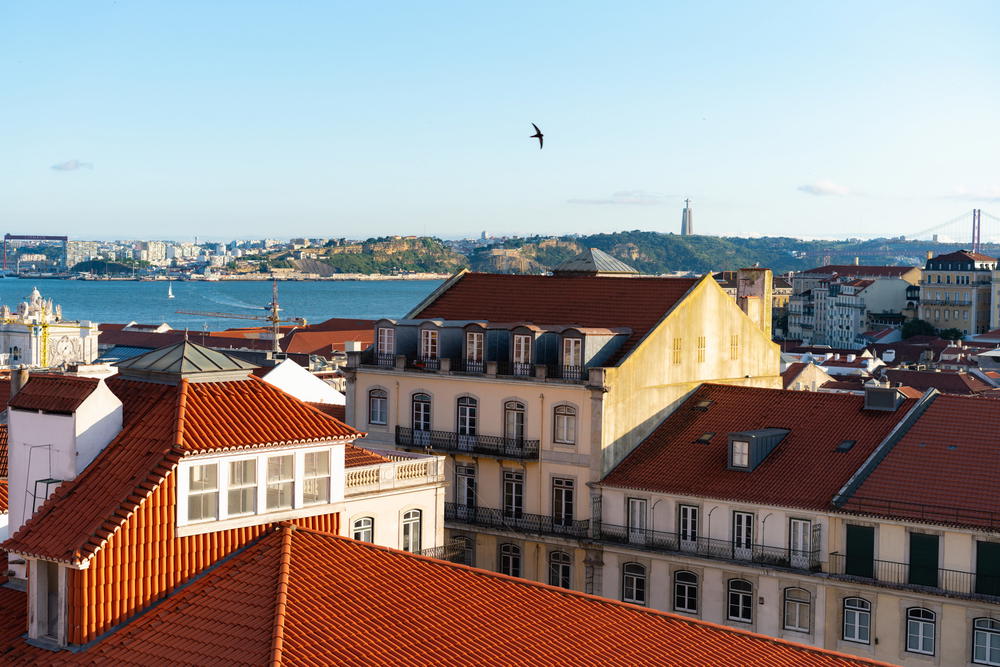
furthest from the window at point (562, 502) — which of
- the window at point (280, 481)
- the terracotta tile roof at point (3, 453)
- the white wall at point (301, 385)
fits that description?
the window at point (280, 481)

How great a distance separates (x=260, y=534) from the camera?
2309cm

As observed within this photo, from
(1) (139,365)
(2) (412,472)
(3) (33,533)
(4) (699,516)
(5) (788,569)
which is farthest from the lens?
(4) (699,516)

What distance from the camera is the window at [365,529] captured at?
95.1 feet

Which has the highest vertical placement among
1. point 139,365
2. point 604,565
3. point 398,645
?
point 139,365

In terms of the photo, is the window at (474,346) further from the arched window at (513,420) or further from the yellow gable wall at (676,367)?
the yellow gable wall at (676,367)

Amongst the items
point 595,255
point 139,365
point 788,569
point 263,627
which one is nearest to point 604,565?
point 788,569

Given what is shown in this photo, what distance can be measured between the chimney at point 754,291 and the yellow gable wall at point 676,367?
4.27 meters

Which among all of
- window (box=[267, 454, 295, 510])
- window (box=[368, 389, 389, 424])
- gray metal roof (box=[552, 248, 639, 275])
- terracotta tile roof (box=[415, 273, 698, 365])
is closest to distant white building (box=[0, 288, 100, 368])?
gray metal roof (box=[552, 248, 639, 275])

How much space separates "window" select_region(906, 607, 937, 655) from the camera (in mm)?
35188

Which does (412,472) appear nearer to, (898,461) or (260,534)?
(260,534)

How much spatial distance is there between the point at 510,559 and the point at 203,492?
2319cm

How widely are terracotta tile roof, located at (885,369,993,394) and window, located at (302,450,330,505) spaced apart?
6000 cm

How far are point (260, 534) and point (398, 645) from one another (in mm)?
4619

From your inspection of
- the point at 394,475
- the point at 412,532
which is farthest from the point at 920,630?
the point at 394,475
